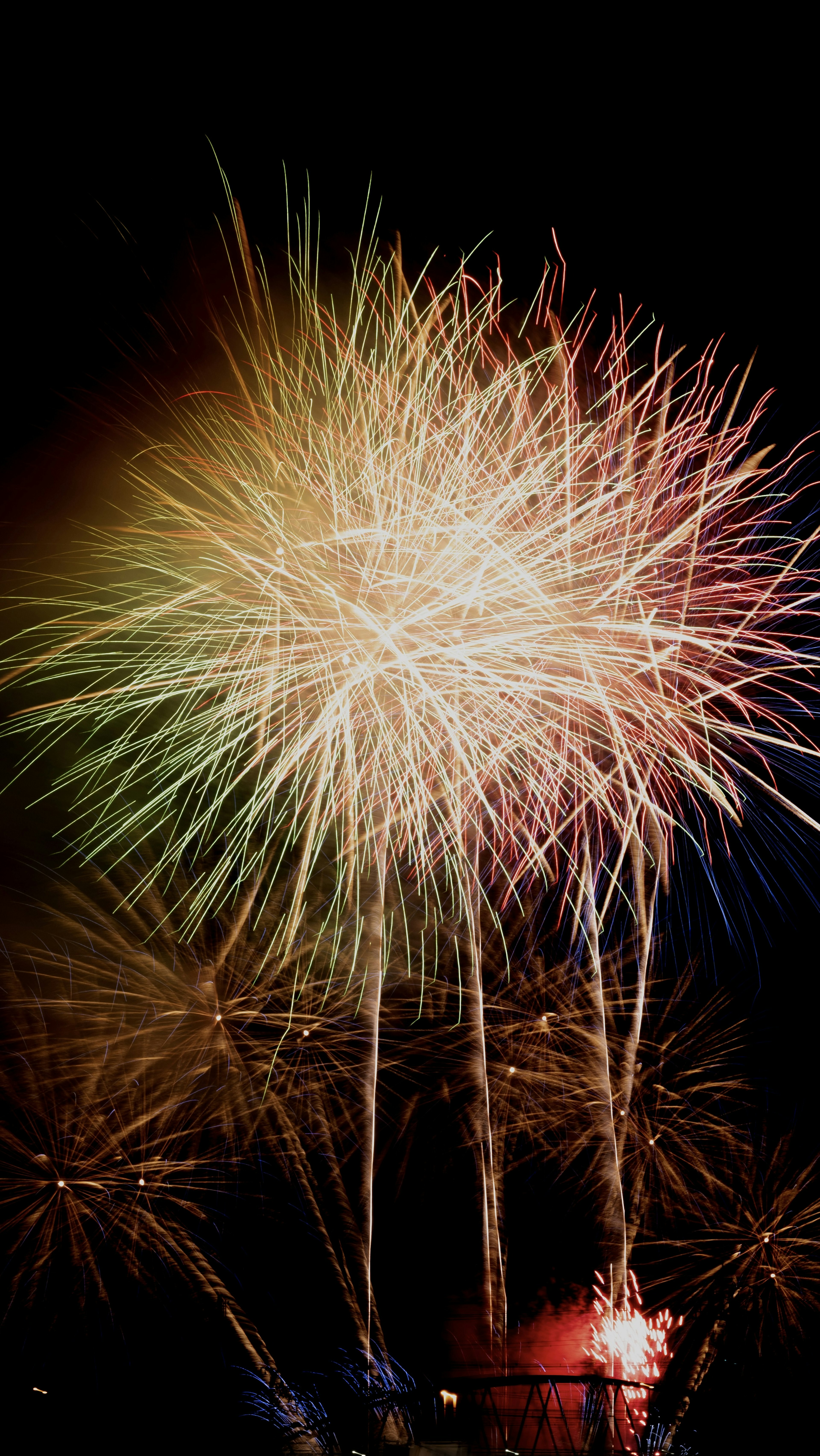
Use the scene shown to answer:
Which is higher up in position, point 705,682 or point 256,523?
point 256,523

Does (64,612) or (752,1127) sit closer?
(64,612)

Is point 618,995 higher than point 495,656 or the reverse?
the reverse

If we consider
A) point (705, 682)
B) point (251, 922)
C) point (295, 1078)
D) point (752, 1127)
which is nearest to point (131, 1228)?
point (295, 1078)

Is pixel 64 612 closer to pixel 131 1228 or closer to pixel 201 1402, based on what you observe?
pixel 131 1228

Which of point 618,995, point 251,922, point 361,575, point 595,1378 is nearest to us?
point 595,1378

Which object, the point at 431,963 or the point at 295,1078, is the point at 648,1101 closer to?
the point at 431,963

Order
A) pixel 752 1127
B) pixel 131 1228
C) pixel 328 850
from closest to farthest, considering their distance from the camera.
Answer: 1. pixel 131 1228
2. pixel 328 850
3. pixel 752 1127

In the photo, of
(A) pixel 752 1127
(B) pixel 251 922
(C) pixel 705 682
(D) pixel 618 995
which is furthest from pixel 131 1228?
(A) pixel 752 1127

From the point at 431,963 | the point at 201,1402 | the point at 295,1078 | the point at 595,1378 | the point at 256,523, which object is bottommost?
the point at 201,1402

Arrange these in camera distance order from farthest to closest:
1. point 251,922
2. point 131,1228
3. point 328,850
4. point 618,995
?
1. point 328,850
2. point 618,995
3. point 251,922
4. point 131,1228
